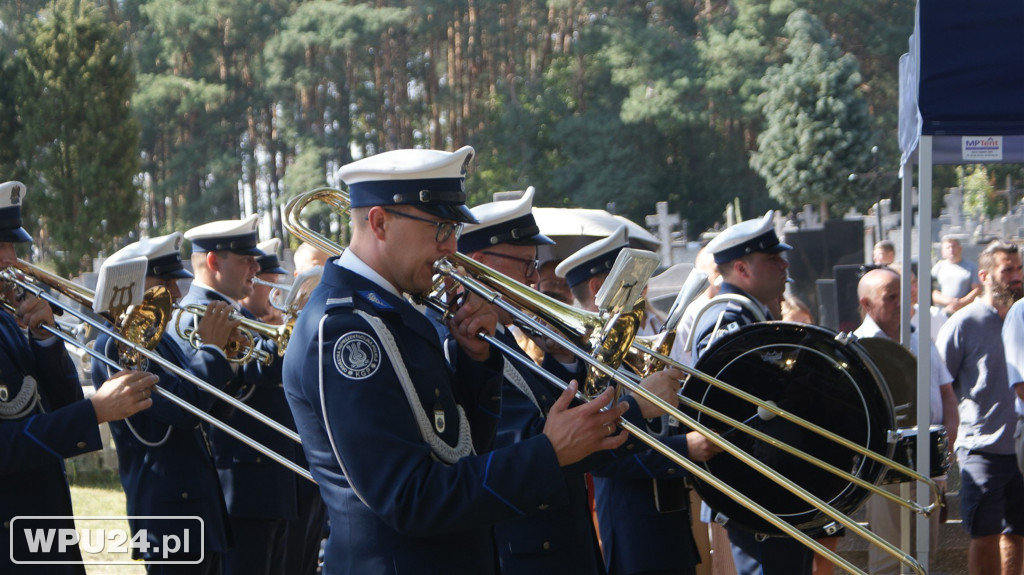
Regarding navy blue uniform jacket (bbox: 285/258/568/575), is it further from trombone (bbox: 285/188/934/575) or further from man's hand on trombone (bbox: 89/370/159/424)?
man's hand on trombone (bbox: 89/370/159/424)

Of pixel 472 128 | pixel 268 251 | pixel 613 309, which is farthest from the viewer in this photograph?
pixel 472 128

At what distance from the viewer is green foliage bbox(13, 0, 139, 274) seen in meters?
32.3

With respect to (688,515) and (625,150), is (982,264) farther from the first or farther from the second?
(625,150)

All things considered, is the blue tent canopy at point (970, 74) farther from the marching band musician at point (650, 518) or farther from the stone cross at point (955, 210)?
the stone cross at point (955, 210)

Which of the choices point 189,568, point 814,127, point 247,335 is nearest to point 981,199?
point 814,127

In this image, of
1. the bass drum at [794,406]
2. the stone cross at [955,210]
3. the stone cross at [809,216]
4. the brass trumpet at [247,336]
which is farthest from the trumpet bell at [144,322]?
the stone cross at [809,216]

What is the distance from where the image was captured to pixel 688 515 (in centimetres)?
410

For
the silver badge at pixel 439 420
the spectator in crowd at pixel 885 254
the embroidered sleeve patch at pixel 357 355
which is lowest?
the spectator in crowd at pixel 885 254

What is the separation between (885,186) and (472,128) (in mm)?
16866

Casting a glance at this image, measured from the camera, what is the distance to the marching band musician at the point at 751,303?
4.32 metres

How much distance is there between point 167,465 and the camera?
4.64m

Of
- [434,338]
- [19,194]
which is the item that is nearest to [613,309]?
[434,338]

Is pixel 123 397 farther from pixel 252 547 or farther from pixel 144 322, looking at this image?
pixel 252 547

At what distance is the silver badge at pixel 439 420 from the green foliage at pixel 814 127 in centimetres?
4007
